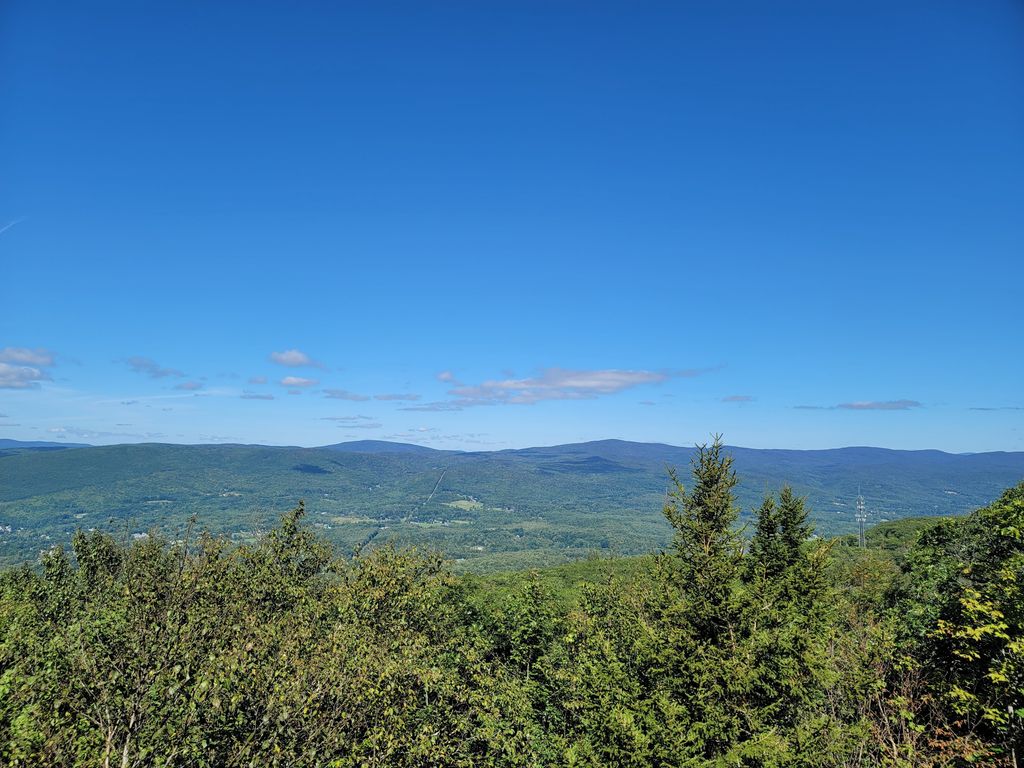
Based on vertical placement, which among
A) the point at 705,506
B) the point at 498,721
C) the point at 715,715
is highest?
the point at 705,506

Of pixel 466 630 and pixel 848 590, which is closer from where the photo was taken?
pixel 466 630

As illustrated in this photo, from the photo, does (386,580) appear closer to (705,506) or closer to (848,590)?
(705,506)

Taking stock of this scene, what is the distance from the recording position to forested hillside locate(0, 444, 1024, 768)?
11.5 metres

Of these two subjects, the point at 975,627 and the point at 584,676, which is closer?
the point at 975,627

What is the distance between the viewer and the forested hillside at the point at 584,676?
11.5 metres

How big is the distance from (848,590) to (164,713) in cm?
4788

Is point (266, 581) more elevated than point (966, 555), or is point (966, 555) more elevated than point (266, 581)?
point (966, 555)

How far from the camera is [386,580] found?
28.5 m

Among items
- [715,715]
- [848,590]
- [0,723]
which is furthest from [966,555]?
[0,723]

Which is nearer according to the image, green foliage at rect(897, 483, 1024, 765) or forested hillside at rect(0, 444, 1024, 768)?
forested hillside at rect(0, 444, 1024, 768)

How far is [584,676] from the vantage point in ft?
73.2

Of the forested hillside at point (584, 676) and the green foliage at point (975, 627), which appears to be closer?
the forested hillside at point (584, 676)

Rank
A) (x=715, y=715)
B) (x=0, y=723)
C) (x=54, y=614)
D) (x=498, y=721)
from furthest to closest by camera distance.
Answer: (x=54, y=614) → (x=498, y=721) → (x=715, y=715) → (x=0, y=723)

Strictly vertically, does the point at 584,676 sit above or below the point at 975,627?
below
